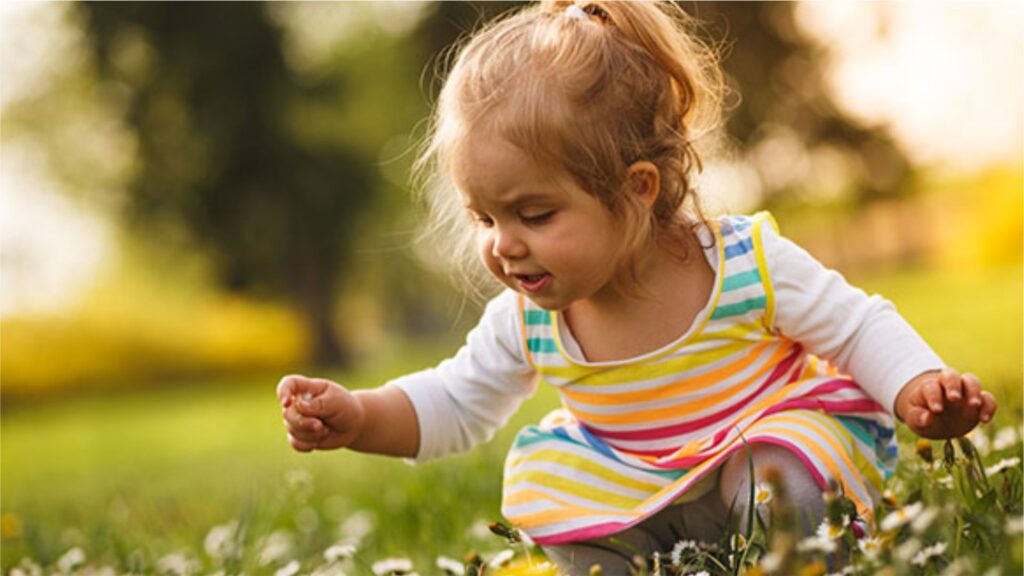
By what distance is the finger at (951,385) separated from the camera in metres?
2.04

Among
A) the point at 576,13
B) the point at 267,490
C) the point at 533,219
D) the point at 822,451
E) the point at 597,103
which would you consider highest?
the point at 576,13

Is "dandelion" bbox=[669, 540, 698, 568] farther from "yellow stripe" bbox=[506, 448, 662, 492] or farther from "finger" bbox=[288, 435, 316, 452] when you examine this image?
"finger" bbox=[288, 435, 316, 452]

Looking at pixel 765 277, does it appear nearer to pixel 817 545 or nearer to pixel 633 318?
pixel 633 318

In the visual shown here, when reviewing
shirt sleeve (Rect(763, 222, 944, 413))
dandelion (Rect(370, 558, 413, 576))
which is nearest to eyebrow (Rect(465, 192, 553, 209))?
A: shirt sleeve (Rect(763, 222, 944, 413))

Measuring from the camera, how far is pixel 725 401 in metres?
2.43

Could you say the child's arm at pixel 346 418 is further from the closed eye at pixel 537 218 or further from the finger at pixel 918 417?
the finger at pixel 918 417

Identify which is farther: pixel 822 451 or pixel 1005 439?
pixel 1005 439

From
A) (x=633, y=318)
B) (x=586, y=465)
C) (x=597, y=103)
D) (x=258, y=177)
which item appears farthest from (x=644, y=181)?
(x=258, y=177)

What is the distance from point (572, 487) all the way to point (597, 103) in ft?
2.59

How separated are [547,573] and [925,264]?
853 inches

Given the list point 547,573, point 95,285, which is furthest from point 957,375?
point 95,285

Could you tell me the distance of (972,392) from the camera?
2.03m

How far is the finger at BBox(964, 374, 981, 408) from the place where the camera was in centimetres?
202

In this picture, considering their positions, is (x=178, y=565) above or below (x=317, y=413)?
below
